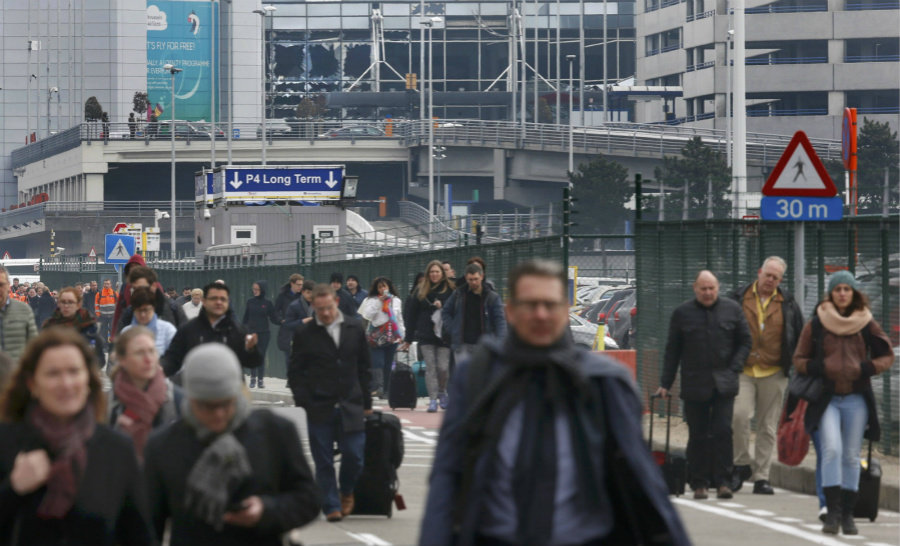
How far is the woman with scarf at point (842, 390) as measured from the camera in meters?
10.6

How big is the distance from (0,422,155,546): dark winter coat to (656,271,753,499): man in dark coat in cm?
717

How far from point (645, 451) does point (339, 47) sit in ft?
391

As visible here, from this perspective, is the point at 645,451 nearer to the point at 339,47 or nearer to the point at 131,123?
the point at 131,123

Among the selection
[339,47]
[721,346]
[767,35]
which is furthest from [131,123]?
[721,346]

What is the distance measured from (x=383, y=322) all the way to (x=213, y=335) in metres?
10.7

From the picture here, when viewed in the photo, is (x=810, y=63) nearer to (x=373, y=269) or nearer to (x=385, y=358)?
(x=373, y=269)

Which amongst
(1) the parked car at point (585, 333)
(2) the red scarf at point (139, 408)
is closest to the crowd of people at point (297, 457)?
(2) the red scarf at point (139, 408)

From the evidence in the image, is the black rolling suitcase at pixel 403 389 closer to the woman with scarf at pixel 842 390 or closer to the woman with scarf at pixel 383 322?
the woman with scarf at pixel 383 322

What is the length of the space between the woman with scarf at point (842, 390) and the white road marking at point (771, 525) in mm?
179

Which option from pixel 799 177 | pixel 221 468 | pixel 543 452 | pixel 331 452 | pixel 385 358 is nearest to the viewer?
pixel 543 452

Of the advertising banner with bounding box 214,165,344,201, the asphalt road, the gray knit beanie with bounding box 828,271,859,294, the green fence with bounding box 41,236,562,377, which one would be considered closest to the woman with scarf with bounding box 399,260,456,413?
the green fence with bounding box 41,236,562,377

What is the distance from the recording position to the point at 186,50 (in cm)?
11006

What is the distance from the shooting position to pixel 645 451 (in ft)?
16.0

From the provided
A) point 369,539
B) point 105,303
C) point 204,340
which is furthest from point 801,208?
point 105,303
